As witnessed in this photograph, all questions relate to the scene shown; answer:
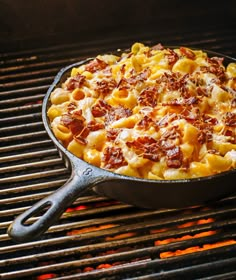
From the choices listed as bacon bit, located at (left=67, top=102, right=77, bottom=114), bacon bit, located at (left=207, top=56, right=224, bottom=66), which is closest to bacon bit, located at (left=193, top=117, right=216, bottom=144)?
bacon bit, located at (left=207, top=56, right=224, bottom=66)

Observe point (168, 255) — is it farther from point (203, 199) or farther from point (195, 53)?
point (195, 53)

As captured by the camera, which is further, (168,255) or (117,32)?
(117,32)

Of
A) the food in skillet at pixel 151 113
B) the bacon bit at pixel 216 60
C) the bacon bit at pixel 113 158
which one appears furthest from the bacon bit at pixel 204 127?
the bacon bit at pixel 216 60

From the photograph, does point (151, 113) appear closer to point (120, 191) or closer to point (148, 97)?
point (148, 97)

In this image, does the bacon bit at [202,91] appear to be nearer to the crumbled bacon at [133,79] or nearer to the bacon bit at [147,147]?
the crumbled bacon at [133,79]

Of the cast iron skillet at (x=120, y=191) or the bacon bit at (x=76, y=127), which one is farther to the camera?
the bacon bit at (x=76, y=127)

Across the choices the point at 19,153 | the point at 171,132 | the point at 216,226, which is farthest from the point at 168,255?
the point at 19,153

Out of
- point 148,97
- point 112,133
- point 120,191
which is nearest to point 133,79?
point 148,97
